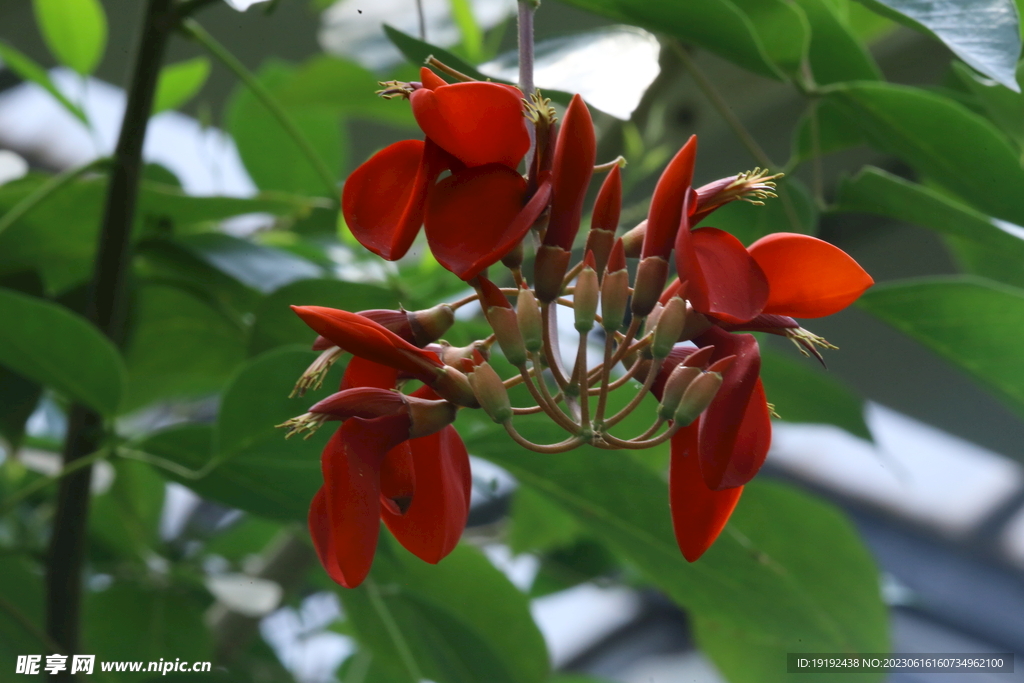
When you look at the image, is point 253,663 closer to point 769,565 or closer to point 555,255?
point 769,565

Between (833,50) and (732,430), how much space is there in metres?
0.22

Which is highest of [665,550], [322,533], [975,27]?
[975,27]

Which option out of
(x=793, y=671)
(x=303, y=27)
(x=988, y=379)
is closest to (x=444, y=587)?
(x=793, y=671)

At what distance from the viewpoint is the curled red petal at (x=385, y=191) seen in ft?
0.54

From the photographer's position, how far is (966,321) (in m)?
0.33

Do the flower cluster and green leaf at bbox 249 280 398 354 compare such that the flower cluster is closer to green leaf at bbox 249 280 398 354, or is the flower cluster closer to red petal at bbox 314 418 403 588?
red petal at bbox 314 418 403 588

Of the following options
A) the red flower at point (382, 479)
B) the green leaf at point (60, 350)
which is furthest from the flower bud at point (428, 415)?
the green leaf at point (60, 350)

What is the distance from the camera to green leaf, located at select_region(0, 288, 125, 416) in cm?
33

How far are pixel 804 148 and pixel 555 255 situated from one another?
0.24 metres

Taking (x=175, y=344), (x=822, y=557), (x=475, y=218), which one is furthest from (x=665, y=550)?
(x=175, y=344)

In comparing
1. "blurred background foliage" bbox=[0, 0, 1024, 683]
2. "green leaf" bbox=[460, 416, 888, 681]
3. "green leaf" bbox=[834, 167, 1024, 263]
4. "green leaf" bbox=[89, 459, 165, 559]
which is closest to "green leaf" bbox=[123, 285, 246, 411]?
"blurred background foliage" bbox=[0, 0, 1024, 683]

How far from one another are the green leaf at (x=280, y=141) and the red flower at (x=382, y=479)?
0.41 m

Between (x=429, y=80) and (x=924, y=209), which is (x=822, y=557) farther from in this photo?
(x=429, y=80)

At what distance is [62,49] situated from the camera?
0.50m
